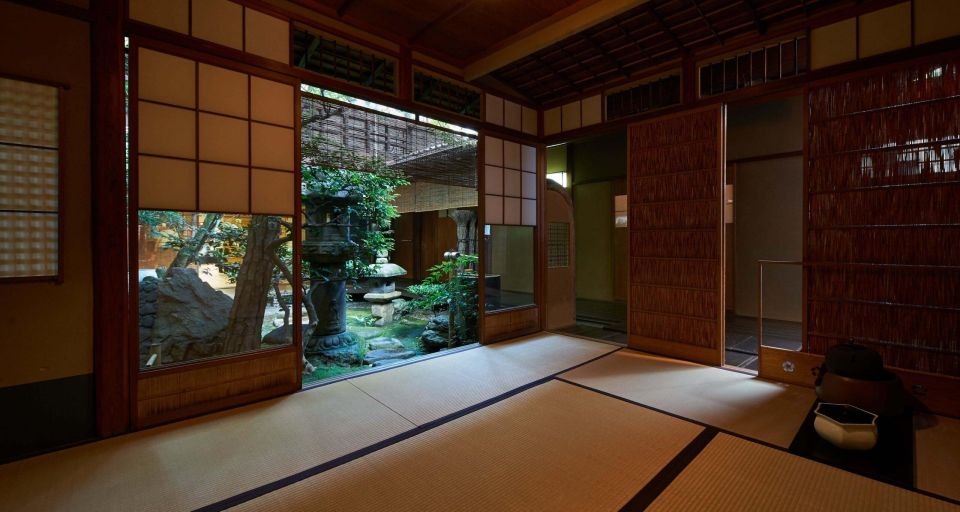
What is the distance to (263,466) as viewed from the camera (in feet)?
6.11

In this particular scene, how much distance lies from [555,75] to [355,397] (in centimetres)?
369

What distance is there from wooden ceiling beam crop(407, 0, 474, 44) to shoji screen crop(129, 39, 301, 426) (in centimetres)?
120

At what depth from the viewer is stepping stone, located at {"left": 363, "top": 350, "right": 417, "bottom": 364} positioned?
460 cm

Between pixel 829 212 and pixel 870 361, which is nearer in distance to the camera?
pixel 870 361

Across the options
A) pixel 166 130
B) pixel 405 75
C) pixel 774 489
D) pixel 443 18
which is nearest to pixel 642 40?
pixel 443 18

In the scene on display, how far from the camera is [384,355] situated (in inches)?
188

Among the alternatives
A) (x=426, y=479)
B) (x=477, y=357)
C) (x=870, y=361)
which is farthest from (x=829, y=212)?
(x=426, y=479)

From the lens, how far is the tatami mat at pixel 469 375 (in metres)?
2.60

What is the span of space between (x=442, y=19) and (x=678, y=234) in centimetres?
283

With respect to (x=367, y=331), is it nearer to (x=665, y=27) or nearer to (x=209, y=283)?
(x=209, y=283)

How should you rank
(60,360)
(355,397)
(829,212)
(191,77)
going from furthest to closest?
(829,212)
(355,397)
(191,77)
(60,360)

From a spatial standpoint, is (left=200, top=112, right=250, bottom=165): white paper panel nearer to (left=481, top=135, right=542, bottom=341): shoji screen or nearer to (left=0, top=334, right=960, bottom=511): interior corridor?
(left=0, top=334, right=960, bottom=511): interior corridor

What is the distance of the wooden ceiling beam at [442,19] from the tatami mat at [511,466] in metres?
3.00

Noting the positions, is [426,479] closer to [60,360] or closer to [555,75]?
[60,360]
